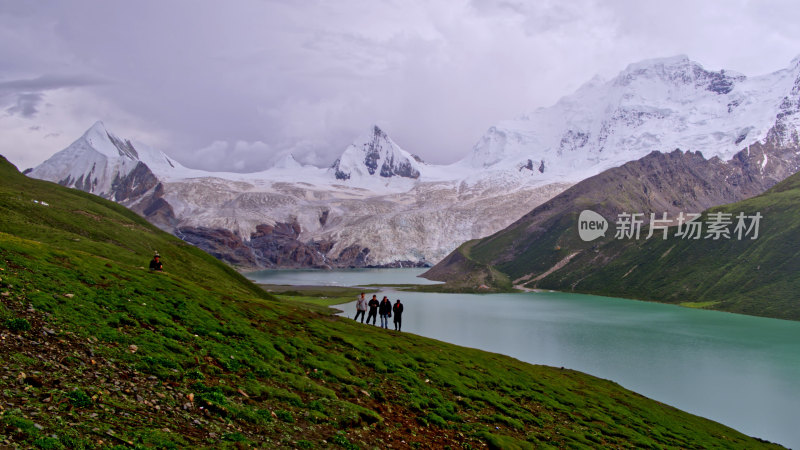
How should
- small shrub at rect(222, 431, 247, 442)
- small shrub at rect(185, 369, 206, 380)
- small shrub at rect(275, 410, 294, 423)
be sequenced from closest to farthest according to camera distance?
small shrub at rect(222, 431, 247, 442), small shrub at rect(275, 410, 294, 423), small shrub at rect(185, 369, 206, 380)

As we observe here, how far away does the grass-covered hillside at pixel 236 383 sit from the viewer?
50.8 feet

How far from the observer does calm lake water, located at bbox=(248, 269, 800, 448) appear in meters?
60.3

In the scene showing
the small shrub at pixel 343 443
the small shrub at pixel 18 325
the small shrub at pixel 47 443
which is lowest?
the small shrub at pixel 343 443

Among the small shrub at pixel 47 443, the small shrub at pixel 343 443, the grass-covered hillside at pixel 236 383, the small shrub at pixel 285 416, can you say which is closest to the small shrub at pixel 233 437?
the grass-covered hillside at pixel 236 383

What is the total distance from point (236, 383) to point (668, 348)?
304 ft

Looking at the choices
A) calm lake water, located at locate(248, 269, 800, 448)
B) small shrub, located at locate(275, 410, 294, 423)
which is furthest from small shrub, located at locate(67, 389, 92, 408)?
calm lake water, located at locate(248, 269, 800, 448)

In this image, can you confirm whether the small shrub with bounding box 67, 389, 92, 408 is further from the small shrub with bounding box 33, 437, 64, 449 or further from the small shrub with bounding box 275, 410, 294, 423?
the small shrub with bounding box 275, 410, 294, 423

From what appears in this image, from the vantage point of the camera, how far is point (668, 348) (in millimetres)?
94062

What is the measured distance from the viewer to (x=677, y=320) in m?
139

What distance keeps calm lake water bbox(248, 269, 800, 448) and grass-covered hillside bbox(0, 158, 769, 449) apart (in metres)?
18.3

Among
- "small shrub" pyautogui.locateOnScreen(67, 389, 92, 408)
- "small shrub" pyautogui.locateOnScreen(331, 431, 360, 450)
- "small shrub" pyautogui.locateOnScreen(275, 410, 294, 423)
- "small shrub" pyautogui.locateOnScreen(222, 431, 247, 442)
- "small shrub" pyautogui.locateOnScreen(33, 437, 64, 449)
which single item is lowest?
"small shrub" pyautogui.locateOnScreen(331, 431, 360, 450)

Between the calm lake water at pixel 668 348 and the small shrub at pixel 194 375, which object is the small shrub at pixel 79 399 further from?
the calm lake water at pixel 668 348

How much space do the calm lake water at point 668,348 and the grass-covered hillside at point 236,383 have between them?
18.3 m

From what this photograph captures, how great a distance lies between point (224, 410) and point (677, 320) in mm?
146325
